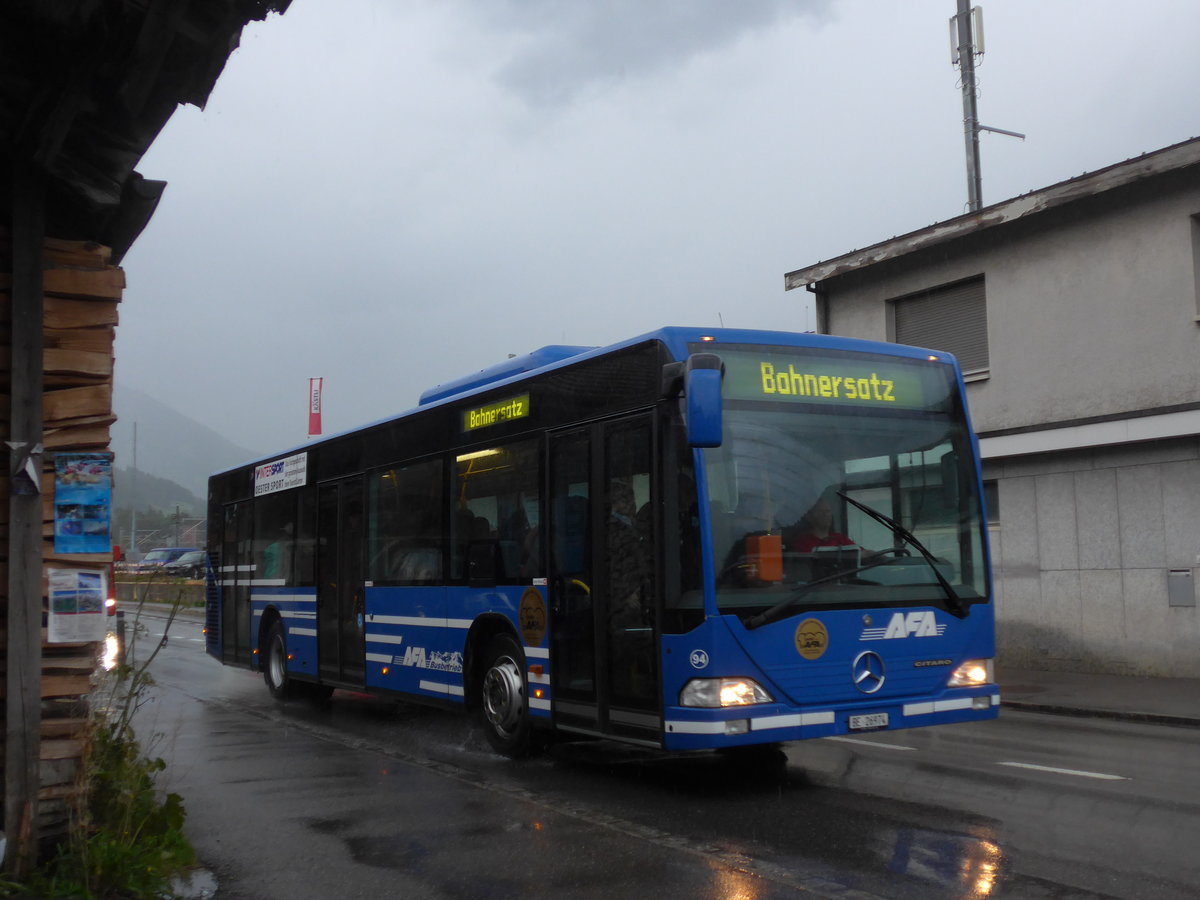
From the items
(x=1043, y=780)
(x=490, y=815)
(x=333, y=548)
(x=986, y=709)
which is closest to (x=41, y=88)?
(x=490, y=815)

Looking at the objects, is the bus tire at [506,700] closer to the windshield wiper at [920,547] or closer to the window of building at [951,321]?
the windshield wiper at [920,547]

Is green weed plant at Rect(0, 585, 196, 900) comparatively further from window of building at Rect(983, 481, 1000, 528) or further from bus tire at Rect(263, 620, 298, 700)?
window of building at Rect(983, 481, 1000, 528)

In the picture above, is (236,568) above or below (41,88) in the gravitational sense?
below

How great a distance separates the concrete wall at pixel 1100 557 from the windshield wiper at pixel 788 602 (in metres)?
9.17

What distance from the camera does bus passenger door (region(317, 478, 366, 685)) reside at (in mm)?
12570

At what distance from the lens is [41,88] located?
5105 mm

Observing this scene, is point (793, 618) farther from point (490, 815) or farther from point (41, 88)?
point (41, 88)

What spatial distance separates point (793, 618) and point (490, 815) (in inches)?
88.5

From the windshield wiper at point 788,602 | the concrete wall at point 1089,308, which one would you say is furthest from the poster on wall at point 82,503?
the concrete wall at point 1089,308

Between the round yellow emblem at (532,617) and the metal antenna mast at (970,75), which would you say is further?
the metal antenna mast at (970,75)

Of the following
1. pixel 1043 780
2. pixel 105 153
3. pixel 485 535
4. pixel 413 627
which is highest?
pixel 105 153

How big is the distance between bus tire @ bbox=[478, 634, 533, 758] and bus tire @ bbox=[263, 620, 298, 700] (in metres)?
5.34

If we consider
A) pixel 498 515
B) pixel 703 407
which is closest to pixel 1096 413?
pixel 498 515

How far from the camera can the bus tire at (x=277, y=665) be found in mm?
14688
